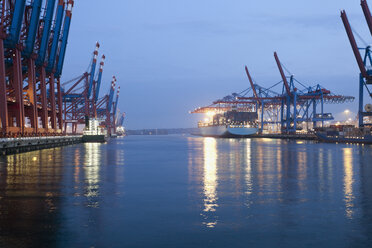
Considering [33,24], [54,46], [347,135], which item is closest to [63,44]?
[54,46]

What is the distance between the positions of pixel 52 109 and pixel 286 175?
70.8m

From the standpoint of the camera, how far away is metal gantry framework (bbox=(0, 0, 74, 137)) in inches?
2192

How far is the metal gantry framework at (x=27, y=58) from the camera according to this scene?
55.7 m

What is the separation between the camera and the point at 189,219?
11.7 m

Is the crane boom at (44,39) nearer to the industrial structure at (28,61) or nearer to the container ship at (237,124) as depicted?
the industrial structure at (28,61)

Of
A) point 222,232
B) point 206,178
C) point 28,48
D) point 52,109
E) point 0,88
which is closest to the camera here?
point 222,232

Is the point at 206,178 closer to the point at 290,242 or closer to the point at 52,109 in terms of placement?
the point at 290,242

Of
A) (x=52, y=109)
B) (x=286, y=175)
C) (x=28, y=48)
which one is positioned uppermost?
(x=28, y=48)

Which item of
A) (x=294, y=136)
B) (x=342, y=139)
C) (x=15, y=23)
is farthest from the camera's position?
(x=294, y=136)

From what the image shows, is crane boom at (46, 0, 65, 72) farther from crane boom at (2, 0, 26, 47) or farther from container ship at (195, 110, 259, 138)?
container ship at (195, 110, 259, 138)

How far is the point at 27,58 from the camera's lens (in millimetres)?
68688

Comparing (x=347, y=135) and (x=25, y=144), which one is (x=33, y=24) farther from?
(x=347, y=135)

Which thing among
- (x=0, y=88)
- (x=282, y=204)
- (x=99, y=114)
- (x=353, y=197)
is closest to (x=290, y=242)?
(x=282, y=204)

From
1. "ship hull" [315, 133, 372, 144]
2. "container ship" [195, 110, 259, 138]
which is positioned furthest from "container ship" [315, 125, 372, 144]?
"container ship" [195, 110, 259, 138]
